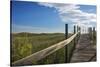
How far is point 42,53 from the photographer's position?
101 inches

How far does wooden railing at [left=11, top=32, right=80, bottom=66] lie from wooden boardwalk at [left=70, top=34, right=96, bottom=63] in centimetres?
14

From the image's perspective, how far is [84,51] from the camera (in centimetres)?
274

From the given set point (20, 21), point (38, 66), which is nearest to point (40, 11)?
point (20, 21)

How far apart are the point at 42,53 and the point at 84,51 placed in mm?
586

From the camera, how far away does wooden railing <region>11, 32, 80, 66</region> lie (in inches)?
98.6

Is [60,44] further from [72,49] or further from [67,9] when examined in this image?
[67,9]

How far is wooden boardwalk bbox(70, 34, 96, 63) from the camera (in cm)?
272

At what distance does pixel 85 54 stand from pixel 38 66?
666 millimetres

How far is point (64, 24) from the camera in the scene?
105 inches

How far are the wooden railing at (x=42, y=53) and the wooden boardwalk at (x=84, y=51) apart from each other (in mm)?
139

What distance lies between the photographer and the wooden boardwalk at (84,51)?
2719 millimetres

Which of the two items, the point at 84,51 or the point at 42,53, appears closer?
the point at 42,53

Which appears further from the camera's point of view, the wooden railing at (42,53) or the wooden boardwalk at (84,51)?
the wooden boardwalk at (84,51)

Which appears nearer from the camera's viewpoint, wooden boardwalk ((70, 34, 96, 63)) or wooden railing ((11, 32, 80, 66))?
wooden railing ((11, 32, 80, 66))
